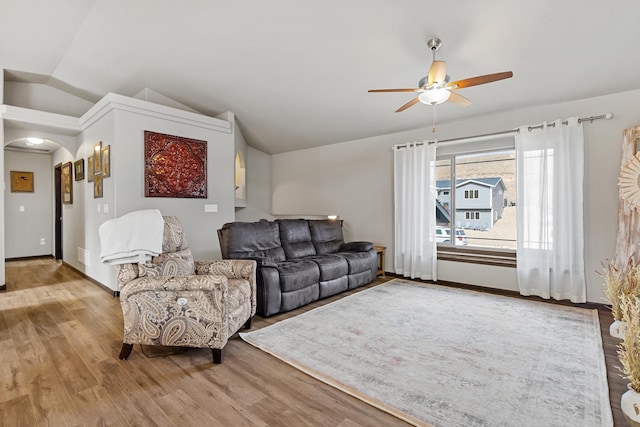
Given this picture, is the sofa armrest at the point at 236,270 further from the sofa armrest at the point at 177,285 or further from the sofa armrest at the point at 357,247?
the sofa armrest at the point at 357,247

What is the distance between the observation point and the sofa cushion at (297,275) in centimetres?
345

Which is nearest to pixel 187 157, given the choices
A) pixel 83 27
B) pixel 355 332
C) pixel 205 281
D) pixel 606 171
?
pixel 83 27

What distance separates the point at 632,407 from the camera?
1.57 meters

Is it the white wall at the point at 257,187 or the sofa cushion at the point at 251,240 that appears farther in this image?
the white wall at the point at 257,187

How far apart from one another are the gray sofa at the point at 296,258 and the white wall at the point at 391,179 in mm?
823

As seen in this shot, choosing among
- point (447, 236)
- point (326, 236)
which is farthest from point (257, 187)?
point (447, 236)

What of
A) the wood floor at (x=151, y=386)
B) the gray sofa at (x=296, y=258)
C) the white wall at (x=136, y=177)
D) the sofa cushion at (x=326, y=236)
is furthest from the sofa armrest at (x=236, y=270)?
the sofa cushion at (x=326, y=236)

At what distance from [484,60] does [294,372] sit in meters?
3.34

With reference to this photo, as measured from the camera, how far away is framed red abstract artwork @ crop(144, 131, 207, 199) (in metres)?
4.21

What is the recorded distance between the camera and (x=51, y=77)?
189 inches

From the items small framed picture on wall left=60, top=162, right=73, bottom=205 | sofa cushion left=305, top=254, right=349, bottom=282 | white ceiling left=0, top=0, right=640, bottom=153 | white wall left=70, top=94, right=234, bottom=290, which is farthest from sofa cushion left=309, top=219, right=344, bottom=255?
small framed picture on wall left=60, top=162, right=73, bottom=205

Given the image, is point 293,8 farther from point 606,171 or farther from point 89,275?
point 89,275

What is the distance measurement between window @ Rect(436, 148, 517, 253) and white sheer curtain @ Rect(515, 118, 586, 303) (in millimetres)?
371

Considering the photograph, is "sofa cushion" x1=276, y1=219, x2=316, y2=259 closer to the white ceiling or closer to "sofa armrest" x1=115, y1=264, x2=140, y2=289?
the white ceiling
